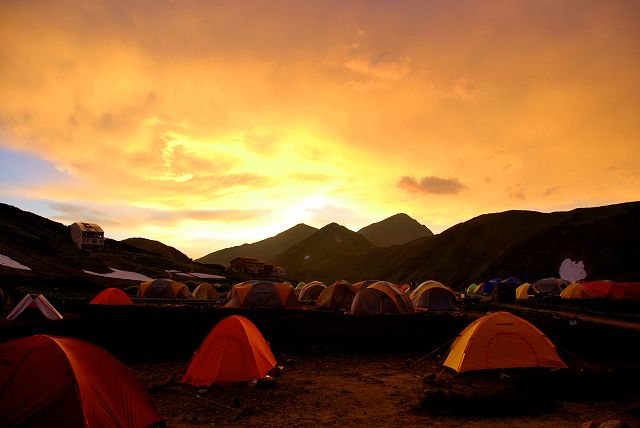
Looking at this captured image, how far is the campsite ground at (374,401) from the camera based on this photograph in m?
9.55

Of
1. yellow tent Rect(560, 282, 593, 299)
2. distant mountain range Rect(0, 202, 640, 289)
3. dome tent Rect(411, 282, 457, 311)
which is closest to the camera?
dome tent Rect(411, 282, 457, 311)

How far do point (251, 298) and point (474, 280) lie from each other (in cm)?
7568

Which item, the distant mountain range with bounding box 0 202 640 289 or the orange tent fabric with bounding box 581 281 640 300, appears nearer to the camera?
the orange tent fabric with bounding box 581 281 640 300

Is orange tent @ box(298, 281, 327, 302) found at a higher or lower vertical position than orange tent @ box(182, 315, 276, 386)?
higher

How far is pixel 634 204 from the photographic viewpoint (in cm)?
10019

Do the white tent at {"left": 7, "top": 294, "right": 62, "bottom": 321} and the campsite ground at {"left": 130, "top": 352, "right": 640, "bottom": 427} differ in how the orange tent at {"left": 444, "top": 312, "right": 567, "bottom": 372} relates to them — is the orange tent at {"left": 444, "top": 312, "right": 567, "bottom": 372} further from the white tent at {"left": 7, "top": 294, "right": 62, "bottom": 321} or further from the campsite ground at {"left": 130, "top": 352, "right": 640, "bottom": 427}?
the white tent at {"left": 7, "top": 294, "right": 62, "bottom": 321}

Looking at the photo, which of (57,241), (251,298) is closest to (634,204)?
(251,298)

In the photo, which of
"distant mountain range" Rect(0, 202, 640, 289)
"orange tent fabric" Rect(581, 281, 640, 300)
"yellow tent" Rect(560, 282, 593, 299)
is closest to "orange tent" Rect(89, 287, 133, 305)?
"distant mountain range" Rect(0, 202, 640, 289)

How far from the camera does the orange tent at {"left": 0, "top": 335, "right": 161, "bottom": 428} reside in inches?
292

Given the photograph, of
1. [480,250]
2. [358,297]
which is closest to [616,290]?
[358,297]

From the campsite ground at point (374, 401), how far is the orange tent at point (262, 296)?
1483 centimetres

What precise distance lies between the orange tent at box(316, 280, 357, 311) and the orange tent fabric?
27.9 m

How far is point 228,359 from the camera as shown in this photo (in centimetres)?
1273

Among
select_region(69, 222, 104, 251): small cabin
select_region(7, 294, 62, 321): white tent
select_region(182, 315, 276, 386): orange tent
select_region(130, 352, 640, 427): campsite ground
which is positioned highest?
select_region(69, 222, 104, 251): small cabin
